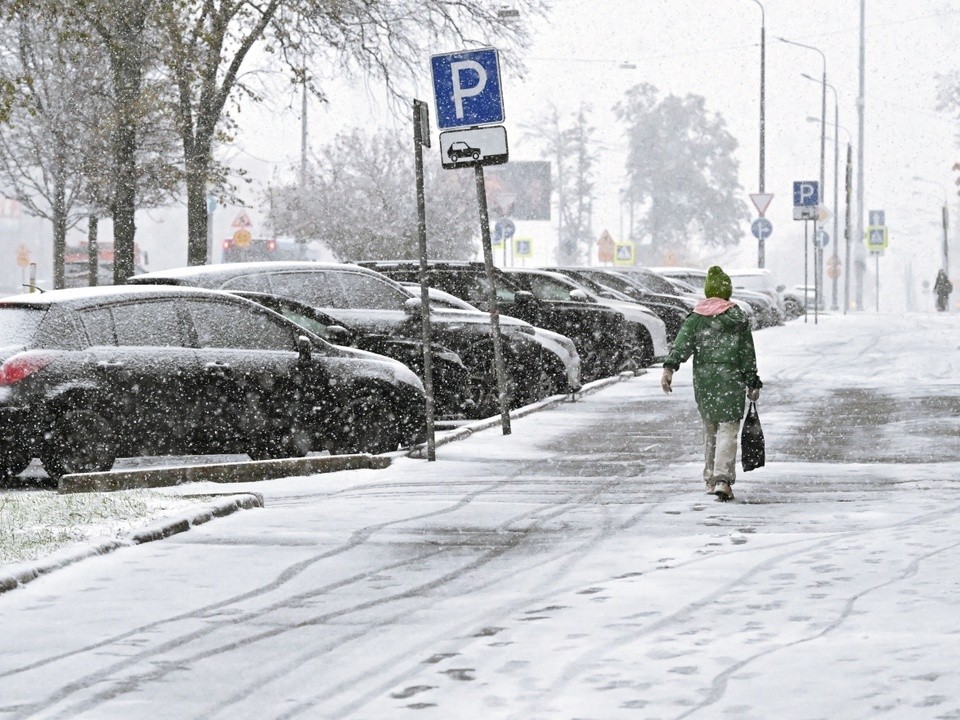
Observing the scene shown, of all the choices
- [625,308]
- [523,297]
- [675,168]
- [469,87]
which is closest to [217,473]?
[469,87]

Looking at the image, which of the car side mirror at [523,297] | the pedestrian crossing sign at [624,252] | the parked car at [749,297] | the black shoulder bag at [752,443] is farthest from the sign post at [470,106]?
the pedestrian crossing sign at [624,252]

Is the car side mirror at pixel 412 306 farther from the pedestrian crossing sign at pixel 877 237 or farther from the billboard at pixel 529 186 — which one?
the billboard at pixel 529 186

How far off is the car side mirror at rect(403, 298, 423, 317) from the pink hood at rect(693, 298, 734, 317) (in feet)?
17.3

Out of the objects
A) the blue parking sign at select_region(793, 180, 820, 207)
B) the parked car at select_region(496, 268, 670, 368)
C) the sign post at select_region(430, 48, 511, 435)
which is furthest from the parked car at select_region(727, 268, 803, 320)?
the sign post at select_region(430, 48, 511, 435)

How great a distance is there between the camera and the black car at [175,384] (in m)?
12.1

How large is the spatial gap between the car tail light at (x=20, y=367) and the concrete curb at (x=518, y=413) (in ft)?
9.52

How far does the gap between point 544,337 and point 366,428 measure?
5.26 m

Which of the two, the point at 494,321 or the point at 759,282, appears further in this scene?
the point at 759,282

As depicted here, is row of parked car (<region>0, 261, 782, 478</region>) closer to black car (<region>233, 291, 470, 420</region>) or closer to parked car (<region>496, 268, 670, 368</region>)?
black car (<region>233, 291, 470, 420</region>)

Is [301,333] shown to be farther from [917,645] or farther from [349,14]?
[349,14]

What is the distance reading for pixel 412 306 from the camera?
16.5 meters

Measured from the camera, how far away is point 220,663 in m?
A: 6.42

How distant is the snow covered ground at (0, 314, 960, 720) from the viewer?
5848 millimetres

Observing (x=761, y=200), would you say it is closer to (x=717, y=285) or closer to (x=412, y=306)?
(x=412, y=306)
